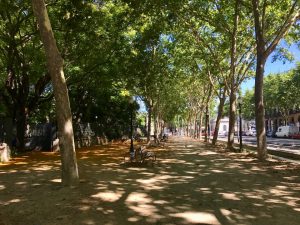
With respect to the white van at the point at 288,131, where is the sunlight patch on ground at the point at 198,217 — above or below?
below

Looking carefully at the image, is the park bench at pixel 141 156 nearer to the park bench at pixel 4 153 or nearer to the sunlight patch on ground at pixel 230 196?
the park bench at pixel 4 153

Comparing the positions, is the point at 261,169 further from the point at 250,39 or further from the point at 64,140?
the point at 250,39

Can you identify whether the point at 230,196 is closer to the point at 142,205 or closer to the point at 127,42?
the point at 142,205

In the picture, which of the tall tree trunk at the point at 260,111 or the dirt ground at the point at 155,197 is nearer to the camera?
the dirt ground at the point at 155,197

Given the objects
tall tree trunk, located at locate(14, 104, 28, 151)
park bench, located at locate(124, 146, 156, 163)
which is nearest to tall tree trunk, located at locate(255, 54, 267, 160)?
park bench, located at locate(124, 146, 156, 163)

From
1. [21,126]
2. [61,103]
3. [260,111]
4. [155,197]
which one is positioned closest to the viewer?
[155,197]

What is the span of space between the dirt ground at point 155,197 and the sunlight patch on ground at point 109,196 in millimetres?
18

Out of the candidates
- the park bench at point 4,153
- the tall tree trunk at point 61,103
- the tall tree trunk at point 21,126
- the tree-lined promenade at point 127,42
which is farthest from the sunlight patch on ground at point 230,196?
the tall tree trunk at point 21,126

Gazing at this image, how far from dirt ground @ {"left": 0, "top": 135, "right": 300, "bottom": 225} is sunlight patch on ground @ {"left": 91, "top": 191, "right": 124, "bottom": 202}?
0.06 feet

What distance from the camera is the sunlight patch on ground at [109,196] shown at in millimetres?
9852

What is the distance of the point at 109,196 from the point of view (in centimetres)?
1023

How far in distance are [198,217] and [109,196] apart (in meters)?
2.88

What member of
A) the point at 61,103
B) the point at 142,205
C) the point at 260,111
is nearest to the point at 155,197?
the point at 142,205

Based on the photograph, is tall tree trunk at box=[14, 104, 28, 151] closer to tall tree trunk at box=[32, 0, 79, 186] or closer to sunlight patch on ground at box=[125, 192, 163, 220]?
tall tree trunk at box=[32, 0, 79, 186]
